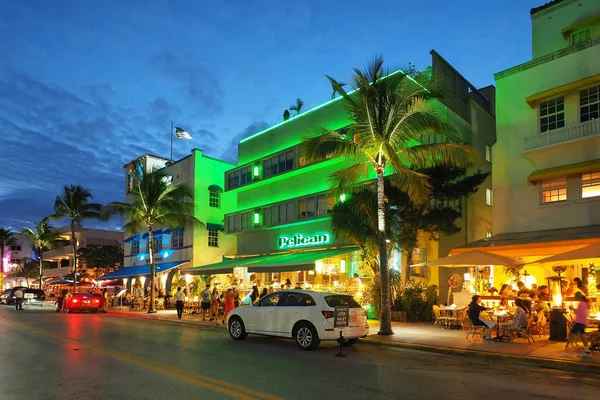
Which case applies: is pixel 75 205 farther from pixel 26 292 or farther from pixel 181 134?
pixel 181 134

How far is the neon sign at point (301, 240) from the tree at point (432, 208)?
601 cm

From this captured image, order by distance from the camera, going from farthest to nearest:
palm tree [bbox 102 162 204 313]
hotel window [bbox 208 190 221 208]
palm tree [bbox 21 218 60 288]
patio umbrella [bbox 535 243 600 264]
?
palm tree [bbox 21 218 60 288]
hotel window [bbox 208 190 221 208]
palm tree [bbox 102 162 204 313]
patio umbrella [bbox 535 243 600 264]

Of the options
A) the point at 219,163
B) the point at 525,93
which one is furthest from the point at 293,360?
the point at 219,163

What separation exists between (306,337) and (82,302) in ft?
70.9

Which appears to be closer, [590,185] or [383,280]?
[383,280]

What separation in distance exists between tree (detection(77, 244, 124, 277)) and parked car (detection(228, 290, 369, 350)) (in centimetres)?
4728

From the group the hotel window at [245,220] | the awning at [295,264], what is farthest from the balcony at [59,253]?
the awning at [295,264]

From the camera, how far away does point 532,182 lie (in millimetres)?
20000

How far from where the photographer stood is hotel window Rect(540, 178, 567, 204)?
19312 millimetres

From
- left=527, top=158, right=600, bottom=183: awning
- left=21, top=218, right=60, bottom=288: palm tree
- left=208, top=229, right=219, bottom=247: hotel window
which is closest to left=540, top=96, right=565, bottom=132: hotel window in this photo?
left=527, top=158, right=600, bottom=183: awning

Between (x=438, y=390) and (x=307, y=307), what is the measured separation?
5.69 metres

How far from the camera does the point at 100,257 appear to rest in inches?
2280

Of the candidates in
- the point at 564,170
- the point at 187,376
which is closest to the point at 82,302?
the point at 187,376

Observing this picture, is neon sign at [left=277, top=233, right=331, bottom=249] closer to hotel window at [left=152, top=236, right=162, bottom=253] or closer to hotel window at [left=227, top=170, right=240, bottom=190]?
hotel window at [left=227, top=170, right=240, bottom=190]
